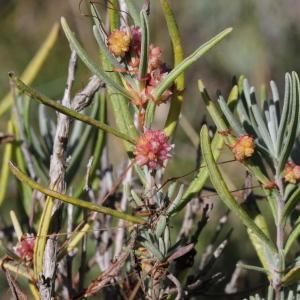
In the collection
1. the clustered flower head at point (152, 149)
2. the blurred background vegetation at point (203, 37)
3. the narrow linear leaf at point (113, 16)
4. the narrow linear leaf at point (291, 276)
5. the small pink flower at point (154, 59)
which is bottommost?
the narrow linear leaf at point (291, 276)

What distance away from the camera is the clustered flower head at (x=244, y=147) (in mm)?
565

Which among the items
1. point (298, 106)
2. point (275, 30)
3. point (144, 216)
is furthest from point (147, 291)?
point (275, 30)

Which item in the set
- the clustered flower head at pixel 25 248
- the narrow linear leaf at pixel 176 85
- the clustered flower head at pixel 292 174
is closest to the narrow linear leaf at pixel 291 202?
the clustered flower head at pixel 292 174

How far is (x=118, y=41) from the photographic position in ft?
1.83

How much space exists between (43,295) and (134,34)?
24cm

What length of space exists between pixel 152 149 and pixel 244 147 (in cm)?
8

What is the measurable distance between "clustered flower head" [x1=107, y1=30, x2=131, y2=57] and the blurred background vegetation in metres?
1.34

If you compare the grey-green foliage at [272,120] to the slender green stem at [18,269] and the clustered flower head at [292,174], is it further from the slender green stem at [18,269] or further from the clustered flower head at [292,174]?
the slender green stem at [18,269]

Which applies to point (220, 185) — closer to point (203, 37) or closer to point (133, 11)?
point (133, 11)

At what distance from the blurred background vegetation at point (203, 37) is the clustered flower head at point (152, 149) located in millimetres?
1349

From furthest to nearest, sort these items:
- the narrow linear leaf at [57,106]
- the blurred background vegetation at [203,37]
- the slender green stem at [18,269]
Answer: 1. the blurred background vegetation at [203,37]
2. the slender green stem at [18,269]
3. the narrow linear leaf at [57,106]

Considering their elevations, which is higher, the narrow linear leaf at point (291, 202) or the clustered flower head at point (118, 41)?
the clustered flower head at point (118, 41)

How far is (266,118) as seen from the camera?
25.0 inches

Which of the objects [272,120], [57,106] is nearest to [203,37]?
[272,120]
